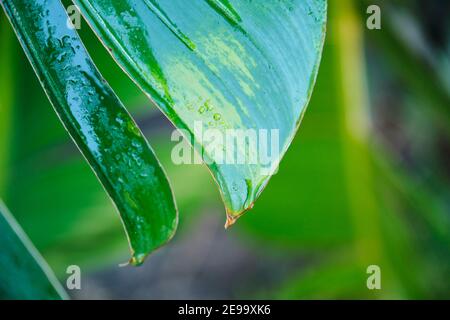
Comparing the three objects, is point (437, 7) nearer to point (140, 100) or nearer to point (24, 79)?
point (140, 100)

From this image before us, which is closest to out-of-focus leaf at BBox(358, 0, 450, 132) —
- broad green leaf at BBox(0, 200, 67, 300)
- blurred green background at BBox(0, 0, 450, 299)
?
blurred green background at BBox(0, 0, 450, 299)

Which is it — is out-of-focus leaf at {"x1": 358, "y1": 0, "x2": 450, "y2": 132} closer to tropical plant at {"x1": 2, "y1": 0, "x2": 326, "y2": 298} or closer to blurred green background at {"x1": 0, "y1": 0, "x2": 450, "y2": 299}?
blurred green background at {"x1": 0, "y1": 0, "x2": 450, "y2": 299}

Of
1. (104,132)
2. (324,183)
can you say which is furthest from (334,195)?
(104,132)

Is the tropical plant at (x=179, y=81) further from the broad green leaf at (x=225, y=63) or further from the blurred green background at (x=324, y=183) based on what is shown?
the blurred green background at (x=324, y=183)

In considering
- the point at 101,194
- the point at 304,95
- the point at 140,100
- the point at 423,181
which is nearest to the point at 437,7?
the point at 423,181

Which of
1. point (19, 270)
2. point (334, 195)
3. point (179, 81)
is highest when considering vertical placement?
point (179, 81)

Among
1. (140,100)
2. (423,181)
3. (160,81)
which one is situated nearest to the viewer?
(160,81)

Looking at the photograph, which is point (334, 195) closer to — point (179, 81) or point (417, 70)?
point (417, 70)
